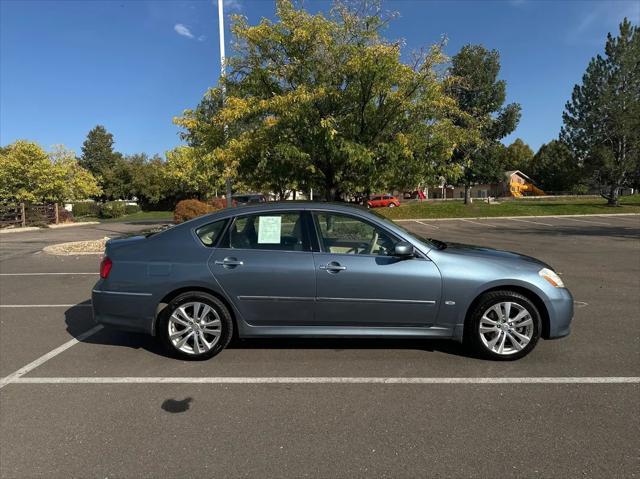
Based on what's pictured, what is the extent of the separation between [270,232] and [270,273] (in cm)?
45

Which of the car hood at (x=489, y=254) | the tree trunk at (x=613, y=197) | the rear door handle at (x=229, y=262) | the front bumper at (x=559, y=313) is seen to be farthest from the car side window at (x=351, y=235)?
the tree trunk at (x=613, y=197)

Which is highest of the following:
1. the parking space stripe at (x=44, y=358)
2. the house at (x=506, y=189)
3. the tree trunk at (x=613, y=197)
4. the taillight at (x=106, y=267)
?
the house at (x=506, y=189)

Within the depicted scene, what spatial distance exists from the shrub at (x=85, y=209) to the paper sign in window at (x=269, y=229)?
4708 centimetres

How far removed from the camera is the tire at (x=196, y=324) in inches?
185

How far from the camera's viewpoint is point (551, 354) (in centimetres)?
480

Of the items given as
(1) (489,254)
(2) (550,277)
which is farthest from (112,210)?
(2) (550,277)

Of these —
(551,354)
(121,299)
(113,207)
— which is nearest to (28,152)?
(113,207)

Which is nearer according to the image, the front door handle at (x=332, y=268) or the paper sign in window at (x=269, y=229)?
the front door handle at (x=332, y=268)

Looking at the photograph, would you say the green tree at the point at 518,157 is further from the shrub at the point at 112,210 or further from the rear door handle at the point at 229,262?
the rear door handle at the point at 229,262

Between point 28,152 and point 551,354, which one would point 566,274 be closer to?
point 551,354

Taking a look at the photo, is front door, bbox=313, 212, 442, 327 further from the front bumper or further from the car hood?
the front bumper

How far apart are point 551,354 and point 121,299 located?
14.5 ft

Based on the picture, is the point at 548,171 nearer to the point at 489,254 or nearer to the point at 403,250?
the point at 489,254

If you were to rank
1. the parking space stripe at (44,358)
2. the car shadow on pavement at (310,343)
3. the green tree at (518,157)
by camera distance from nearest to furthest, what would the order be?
1. the parking space stripe at (44,358)
2. the car shadow on pavement at (310,343)
3. the green tree at (518,157)
